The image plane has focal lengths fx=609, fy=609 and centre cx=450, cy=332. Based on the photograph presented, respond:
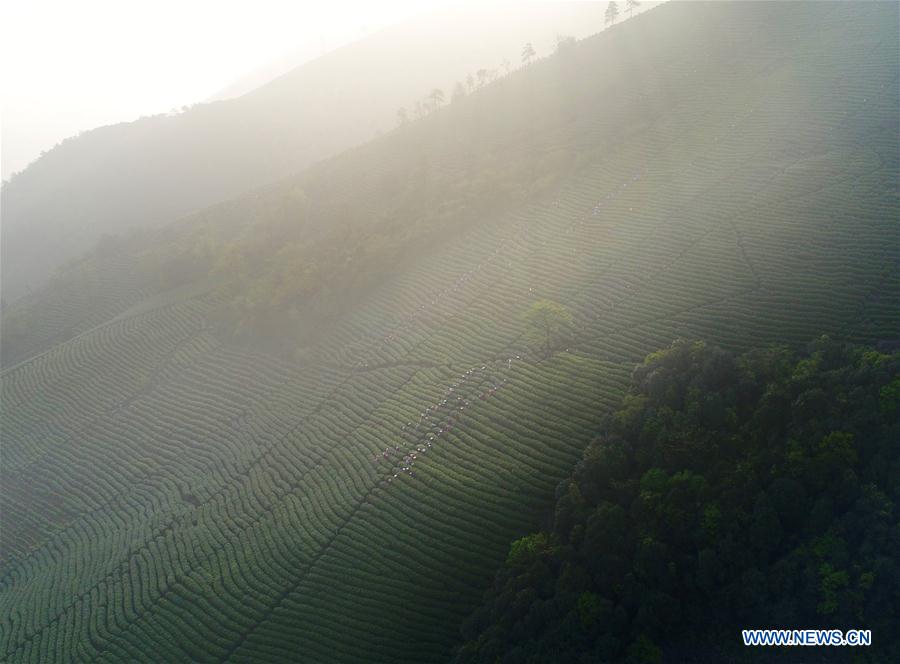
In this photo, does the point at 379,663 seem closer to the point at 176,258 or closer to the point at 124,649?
the point at 124,649

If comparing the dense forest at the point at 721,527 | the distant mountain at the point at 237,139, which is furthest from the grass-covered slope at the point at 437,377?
the distant mountain at the point at 237,139

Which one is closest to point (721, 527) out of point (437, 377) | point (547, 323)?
point (547, 323)

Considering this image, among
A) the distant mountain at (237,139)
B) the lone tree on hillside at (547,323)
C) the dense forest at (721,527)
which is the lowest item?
the dense forest at (721,527)

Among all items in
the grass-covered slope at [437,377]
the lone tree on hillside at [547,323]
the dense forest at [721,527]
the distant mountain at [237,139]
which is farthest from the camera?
the distant mountain at [237,139]

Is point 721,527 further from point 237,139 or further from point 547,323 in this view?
point 237,139

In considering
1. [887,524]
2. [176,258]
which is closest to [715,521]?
[887,524]

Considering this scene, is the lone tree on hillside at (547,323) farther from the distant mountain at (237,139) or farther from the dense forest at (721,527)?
the distant mountain at (237,139)
